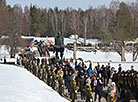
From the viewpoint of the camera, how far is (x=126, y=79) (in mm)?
13234

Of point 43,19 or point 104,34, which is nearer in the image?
point 104,34

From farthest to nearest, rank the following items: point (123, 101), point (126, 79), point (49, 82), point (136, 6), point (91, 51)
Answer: point (136, 6) < point (91, 51) < point (49, 82) < point (126, 79) < point (123, 101)

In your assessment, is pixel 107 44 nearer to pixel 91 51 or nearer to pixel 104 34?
pixel 104 34

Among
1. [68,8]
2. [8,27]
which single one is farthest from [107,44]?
[68,8]

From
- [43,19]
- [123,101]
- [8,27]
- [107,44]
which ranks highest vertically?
[43,19]

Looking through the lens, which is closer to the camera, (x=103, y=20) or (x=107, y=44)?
(x=107, y=44)

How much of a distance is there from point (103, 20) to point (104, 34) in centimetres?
3394

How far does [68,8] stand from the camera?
100m

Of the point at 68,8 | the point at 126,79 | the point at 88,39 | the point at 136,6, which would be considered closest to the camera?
the point at 126,79

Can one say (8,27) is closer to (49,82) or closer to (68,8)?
(49,82)

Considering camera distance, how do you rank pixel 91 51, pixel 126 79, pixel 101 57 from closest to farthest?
pixel 126 79, pixel 101 57, pixel 91 51

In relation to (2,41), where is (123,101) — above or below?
below

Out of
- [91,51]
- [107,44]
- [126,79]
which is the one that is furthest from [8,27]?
[126,79]

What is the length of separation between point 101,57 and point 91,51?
618cm
